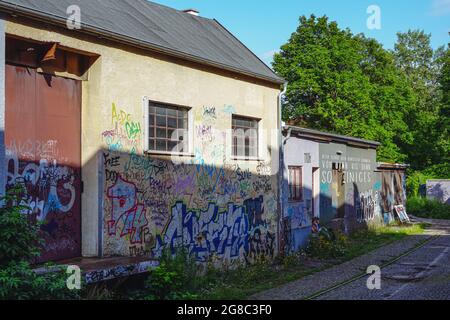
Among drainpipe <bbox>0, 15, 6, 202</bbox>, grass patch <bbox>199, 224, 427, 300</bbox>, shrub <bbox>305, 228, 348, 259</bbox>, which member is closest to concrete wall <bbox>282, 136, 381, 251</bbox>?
shrub <bbox>305, 228, 348, 259</bbox>

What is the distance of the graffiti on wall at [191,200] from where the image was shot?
9.96 meters

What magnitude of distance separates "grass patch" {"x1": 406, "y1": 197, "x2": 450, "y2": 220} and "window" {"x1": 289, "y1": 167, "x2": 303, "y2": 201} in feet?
55.4

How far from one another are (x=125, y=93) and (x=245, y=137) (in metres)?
4.62

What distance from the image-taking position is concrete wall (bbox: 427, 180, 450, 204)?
3506 centimetres

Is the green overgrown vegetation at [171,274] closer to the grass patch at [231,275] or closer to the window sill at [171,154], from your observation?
the grass patch at [231,275]

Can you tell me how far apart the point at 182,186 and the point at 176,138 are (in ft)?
3.45

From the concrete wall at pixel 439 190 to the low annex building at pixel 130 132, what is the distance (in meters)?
24.6

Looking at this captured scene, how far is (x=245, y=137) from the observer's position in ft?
46.1

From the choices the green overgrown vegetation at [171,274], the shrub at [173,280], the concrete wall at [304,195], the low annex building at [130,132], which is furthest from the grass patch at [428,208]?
the shrub at [173,280]

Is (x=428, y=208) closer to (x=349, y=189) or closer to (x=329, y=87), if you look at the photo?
(x=329, y=87)

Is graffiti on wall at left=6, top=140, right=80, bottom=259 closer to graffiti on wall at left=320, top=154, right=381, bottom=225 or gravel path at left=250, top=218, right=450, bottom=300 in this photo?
gravel path at left=250, top=218, right=450, bottom=300

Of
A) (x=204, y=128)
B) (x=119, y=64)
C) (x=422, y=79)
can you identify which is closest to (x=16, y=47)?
(x=119, y=64)

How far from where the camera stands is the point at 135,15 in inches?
472

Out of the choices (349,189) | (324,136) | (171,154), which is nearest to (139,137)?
(171,154)
